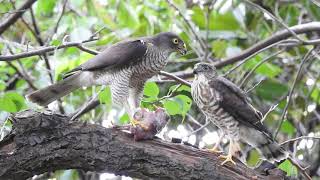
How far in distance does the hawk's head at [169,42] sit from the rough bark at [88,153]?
1.10m

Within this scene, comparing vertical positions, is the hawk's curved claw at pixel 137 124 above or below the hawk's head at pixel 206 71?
below

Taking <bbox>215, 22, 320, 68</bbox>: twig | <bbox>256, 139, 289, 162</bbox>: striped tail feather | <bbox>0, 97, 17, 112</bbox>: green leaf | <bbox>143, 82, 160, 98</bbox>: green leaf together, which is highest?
<bbox>215, 22, 320, 68</bbox>: twig

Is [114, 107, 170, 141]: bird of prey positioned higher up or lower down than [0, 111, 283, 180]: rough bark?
higher up

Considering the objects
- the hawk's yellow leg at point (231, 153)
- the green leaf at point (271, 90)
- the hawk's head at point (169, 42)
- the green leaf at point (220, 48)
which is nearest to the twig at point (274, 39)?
the hawk's head at point (169, 42)

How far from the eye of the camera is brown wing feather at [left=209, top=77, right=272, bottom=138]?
4.41 meters

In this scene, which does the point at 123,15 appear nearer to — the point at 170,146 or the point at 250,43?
the point at 250,43

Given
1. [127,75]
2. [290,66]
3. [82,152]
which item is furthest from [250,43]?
[82,152]

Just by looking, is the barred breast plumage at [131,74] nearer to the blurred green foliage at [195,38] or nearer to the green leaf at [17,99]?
the green leaf at [17,99]

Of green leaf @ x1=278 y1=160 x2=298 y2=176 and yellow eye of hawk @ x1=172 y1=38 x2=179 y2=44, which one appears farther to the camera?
yellow eye of hawk @ x1=172 y1=38 x2=179 y2=44

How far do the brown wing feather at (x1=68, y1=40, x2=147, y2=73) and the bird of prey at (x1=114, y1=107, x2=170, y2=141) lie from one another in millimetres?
602

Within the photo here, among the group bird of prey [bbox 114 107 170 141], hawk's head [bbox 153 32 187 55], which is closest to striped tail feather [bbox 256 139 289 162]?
bird of prey [bbox 114 107 170 141]

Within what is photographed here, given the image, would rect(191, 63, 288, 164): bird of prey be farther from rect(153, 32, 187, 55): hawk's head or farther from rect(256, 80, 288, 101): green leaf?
rect(256, 80, 288, 101): green leaf

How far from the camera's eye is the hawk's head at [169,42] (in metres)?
4.96

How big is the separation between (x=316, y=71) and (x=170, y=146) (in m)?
4.10
